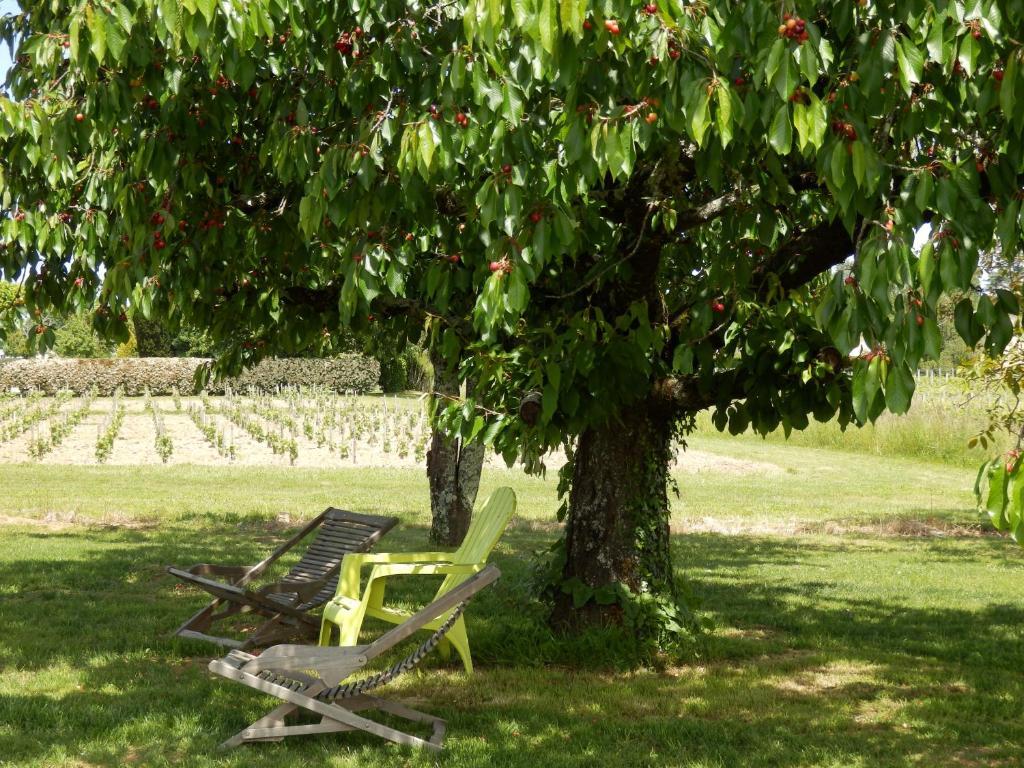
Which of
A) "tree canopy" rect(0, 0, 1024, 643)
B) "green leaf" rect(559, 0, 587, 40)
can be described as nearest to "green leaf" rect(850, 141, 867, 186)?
"tree canopy" rect(0, 0, 1024, 643)

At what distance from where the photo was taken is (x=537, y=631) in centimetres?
640

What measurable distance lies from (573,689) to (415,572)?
40.0 inches

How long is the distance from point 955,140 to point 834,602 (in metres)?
5.32

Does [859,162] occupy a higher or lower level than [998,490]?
higher

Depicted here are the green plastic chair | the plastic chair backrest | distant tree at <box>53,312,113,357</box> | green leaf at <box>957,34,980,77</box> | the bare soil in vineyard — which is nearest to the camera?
green leaf at <box>957,34,980,77</box>

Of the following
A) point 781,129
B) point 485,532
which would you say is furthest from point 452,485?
point 781,129

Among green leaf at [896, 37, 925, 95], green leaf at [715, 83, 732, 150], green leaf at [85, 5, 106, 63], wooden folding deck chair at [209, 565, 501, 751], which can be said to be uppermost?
green leaf at [85, 5, 106, 63]

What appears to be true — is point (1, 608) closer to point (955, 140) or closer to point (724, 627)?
point (724, 627)

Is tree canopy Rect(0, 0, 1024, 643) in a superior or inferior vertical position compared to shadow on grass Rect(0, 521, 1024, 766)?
superior

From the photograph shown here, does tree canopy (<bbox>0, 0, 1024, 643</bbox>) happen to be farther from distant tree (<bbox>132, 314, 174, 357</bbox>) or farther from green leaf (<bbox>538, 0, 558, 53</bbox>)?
distant tree (<bbox>132, 314, 174, 357</bbox>)

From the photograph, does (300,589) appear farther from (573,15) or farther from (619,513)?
(573,15)

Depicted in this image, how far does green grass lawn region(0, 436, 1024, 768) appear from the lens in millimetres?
4707

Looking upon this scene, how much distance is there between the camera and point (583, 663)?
6.12 m

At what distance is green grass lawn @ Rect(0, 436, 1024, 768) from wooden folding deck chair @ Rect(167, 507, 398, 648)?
0.26 metres
